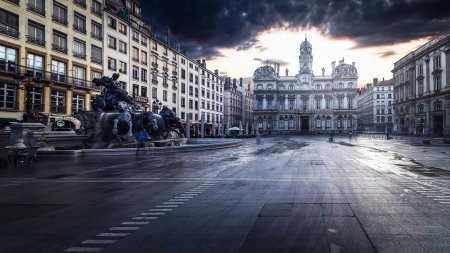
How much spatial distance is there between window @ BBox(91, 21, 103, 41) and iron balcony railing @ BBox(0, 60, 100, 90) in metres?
7.17

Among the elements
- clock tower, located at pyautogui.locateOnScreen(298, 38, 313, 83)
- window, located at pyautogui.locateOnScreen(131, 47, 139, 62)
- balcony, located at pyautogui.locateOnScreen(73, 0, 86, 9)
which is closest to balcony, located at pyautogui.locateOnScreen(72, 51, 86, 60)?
balcony, located at pyautogui.locateOnScreen(73, 0, 86, 9)

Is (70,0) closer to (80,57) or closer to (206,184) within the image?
(80,57)

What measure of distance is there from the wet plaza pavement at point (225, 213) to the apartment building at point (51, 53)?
20868 millimetres

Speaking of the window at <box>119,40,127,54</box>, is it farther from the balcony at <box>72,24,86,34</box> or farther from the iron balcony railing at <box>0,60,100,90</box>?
the iron balcony railing at <box>0,60,100,90</box>


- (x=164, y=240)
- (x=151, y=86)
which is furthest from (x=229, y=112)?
(x=164, y=240)

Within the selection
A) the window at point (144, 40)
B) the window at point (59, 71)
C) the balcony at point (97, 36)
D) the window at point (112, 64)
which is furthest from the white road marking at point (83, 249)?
the window at point (144, 40)

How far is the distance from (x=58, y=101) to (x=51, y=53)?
5.66 meters

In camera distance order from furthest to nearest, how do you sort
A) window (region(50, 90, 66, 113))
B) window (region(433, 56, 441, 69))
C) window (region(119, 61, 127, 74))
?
window (region(433, 56, 441, 69))
window (region(119, 61, 127, 74))
window (region(50, 90, 66, 113))

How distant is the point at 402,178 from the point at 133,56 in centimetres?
4590

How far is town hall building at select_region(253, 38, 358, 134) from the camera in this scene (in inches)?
3751

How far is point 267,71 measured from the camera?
102m

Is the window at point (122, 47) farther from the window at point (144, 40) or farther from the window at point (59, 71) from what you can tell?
the window at point (59, 71)

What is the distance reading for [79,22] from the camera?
1481 inches

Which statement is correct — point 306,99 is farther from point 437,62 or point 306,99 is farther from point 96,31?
point 96,31
